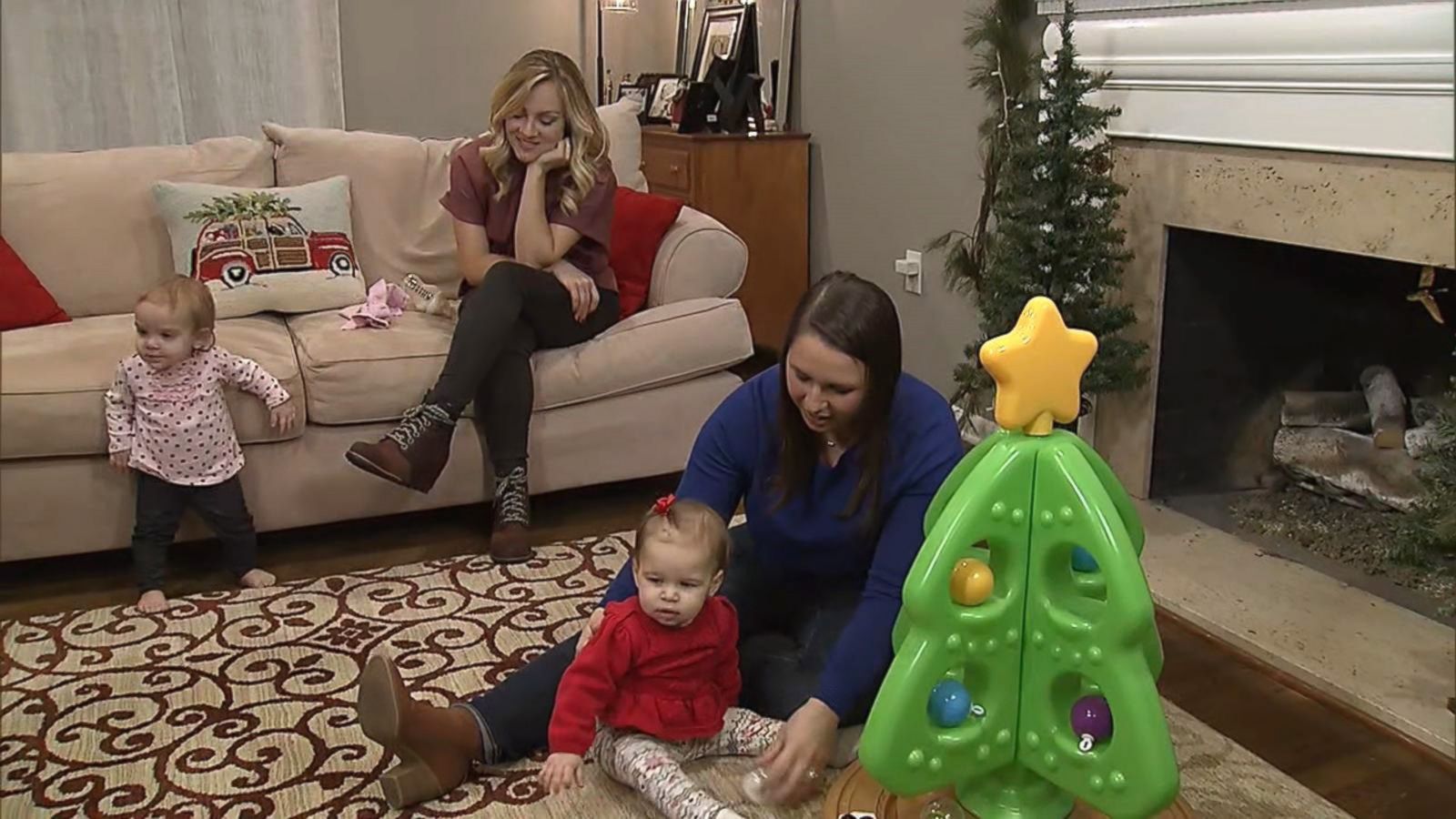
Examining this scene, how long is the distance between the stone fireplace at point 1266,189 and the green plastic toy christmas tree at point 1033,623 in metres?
0.92

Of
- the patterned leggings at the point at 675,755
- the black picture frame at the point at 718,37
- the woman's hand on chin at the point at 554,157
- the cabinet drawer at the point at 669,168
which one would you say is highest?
the black picture frame at the point at 718,37

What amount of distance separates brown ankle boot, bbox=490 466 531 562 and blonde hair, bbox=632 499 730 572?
974 millimetres

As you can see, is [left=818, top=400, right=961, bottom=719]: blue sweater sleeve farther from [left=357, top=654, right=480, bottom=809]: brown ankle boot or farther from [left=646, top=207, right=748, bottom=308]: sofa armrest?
[left=646, top=207, right=748, bottom=308]: sofa armrest

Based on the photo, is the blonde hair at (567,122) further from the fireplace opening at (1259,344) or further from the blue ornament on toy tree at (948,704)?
the blue ornament on toy tree at (948,704)

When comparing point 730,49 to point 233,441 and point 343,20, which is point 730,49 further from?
point 233,441

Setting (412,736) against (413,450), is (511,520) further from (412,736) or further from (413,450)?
(412,736)

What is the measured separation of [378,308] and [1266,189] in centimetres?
180

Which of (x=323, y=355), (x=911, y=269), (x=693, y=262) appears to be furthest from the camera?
(x=911, y=269)

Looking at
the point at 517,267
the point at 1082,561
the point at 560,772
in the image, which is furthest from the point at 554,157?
the point at 1082,561

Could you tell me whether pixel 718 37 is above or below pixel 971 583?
above

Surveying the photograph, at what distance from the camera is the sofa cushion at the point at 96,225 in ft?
8.96

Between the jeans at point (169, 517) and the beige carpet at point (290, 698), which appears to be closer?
the beige carpet at point (290, 698)

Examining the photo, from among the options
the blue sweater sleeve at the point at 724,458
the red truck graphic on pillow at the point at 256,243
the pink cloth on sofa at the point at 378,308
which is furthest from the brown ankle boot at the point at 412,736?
the red truck graphic on pillow at the point at 256,243

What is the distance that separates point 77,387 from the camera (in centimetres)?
230
